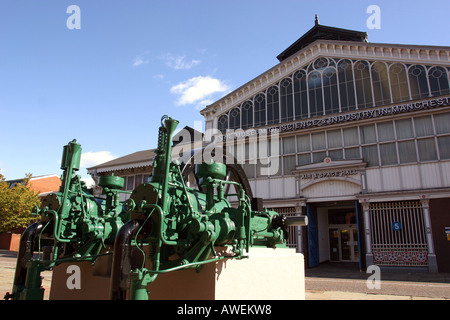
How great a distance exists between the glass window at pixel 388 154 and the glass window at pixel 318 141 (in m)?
→ 2.93

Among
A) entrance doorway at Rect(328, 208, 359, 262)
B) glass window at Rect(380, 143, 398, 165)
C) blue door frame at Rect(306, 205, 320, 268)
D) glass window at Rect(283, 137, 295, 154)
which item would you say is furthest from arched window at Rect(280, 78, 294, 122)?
entrance doorway at Rect(328, 208, 359, 262)

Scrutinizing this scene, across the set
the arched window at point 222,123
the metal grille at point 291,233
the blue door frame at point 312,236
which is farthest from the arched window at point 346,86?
the arched window at point 222,123

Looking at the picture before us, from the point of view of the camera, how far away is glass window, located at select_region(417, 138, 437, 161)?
15.1 meters

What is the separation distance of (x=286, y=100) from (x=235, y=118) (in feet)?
11.5

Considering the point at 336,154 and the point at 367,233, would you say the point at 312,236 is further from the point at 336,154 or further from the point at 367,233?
the point at 336,154

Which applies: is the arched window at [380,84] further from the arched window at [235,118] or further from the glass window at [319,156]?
the arched window at [235,118]

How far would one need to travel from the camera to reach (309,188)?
1744cm

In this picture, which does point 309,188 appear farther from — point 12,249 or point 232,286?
point 12,249

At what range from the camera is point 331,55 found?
1853cm

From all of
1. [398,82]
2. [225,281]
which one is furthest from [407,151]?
[225,281]

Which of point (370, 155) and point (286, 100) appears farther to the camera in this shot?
point (286, 100)

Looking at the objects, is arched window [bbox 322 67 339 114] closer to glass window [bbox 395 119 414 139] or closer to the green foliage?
glass window [bbox 395 119 414 139]

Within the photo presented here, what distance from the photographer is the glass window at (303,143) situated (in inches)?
707

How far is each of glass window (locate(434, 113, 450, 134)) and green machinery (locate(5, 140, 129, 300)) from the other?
15110mm
